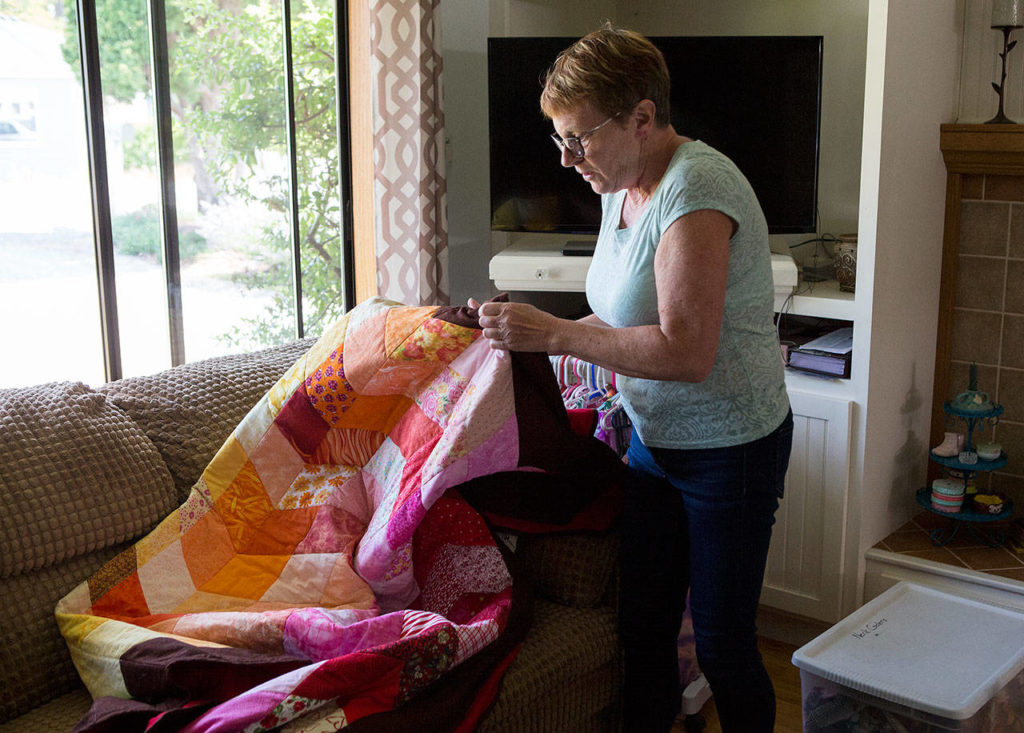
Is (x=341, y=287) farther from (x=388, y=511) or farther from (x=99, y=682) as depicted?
Result: (x=99, y=682)

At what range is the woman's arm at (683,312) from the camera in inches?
53.2

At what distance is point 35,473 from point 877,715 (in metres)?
1.48

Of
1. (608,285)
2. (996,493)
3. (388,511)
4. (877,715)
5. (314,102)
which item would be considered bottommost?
(877,715)

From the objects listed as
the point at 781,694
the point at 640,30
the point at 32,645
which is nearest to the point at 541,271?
the point at 640,30

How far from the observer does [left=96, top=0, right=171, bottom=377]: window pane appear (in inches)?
92.0

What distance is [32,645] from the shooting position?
5.23 ft

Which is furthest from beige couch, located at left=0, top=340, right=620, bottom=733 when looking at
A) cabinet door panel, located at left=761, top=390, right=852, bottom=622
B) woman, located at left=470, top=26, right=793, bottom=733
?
cabinet door panel, located at left=761, top=390, right=852, bottom=622

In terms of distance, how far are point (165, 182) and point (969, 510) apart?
2107 millimetres

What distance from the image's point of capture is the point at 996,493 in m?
2.44

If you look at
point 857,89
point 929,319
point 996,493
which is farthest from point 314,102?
point 996,493

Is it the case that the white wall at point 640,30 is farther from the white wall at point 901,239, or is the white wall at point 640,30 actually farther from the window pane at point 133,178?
the window pane at point 133,178

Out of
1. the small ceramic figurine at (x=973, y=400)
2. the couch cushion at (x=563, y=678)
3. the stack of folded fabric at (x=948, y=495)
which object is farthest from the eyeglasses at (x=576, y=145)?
the stack of folded fabric at (x=948, y=495)

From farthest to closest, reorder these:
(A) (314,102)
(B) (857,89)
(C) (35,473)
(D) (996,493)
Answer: (A) (314,102), (B) (857,89), (D) (996,493), (C) (35,473)

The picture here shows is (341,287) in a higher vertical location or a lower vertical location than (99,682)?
higher
